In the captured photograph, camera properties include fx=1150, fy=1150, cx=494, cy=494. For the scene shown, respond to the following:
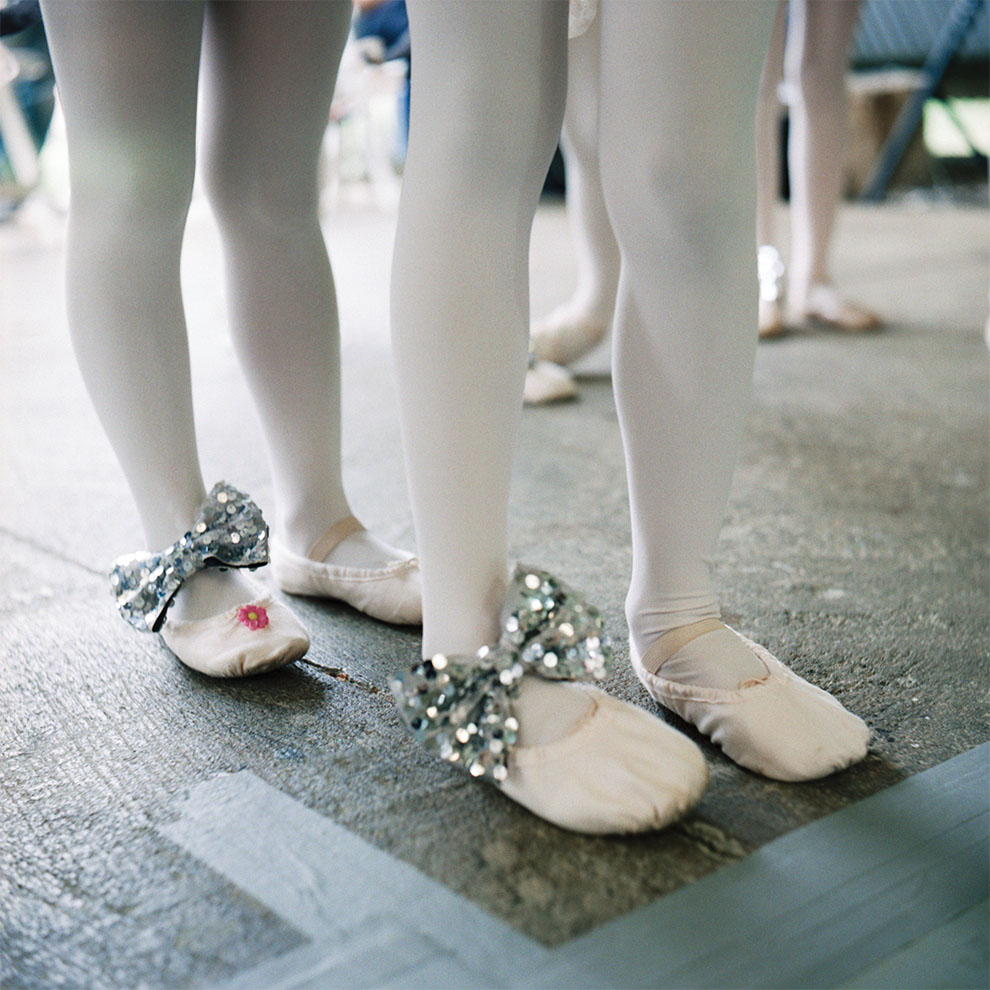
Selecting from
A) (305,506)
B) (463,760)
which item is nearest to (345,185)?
(305,506)

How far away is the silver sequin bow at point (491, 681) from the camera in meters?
0.75

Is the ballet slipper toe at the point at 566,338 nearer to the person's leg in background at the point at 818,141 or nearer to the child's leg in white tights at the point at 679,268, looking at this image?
the person's leg in background at the point at 818,141

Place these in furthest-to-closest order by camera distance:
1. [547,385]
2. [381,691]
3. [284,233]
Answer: [547,385] < [284,233] < [381,691]

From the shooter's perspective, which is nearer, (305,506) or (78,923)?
(78,923)

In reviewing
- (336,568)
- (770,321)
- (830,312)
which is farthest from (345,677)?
(830,312)

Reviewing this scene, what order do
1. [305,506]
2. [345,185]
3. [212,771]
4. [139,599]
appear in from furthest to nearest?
[345,185], [305,506], [139,599], [212,771]

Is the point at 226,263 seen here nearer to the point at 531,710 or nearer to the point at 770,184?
the point at 531,710

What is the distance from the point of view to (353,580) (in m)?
1.09

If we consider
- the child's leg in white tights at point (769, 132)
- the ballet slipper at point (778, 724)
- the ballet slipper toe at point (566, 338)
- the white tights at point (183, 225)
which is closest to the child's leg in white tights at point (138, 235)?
the white tights at point (183, 225)

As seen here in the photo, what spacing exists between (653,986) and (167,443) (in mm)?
627

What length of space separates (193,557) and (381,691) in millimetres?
205

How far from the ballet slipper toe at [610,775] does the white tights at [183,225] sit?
15.0 inches

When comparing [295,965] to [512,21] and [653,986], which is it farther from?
[512,21]

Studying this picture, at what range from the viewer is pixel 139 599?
1.00 metres
